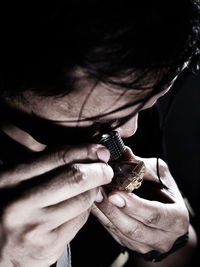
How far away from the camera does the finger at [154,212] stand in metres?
0.89

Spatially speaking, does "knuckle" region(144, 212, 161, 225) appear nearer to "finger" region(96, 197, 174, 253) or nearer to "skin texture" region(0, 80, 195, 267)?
"finger" region(96, 197, 174, 253)

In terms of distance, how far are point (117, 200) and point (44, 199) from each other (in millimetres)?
276

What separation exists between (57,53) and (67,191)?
328 millimetres

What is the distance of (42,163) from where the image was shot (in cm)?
71

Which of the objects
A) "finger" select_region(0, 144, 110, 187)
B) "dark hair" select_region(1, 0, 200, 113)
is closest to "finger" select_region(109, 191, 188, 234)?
"finger" select_region(0, 144, 110, 187)

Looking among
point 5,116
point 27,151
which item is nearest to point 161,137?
point 27,151

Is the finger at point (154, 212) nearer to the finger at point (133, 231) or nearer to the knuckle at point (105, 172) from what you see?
the finger at point (133, 231)

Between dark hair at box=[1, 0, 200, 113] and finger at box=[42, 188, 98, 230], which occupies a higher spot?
dark hair at box=[1, 0, 200, 113]

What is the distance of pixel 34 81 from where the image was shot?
27.4 inches

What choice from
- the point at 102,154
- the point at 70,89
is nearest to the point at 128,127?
the point at 102,154

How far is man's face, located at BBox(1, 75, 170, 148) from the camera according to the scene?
689 millimetres

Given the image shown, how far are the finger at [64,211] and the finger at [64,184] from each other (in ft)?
0.06

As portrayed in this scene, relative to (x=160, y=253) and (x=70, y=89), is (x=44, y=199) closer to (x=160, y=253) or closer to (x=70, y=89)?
(x=70, y=89)

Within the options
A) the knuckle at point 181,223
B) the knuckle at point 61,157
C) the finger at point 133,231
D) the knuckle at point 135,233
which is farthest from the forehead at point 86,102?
the knuckle at point 181,223
